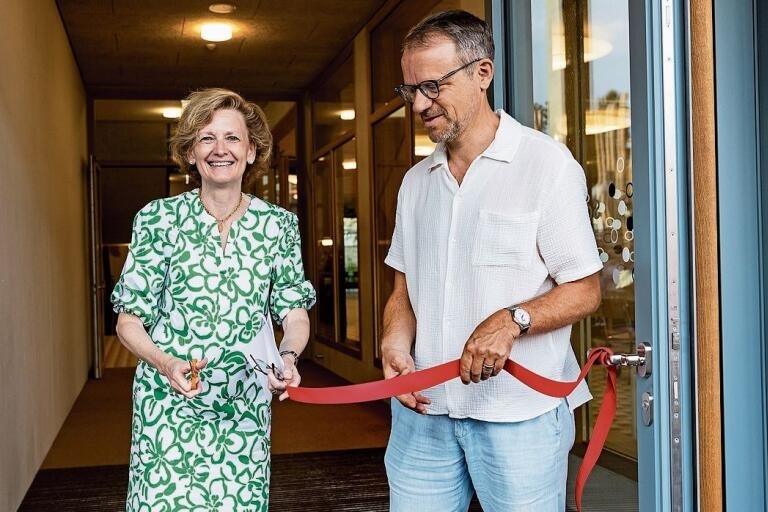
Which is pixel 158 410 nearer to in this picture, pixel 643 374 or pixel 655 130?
pixel 643 374

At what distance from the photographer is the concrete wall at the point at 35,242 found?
4.30 m

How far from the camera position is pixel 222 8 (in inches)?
275

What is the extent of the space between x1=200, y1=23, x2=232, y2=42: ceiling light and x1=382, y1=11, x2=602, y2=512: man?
581cm

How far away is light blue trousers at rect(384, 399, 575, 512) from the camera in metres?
1.86

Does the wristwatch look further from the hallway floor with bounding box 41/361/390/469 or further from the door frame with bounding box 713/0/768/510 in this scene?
the hallway floor with bounding box 41/361/390/469

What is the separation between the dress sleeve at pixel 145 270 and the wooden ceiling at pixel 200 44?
16.3 feet

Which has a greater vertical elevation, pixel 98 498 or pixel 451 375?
pixel 451 375

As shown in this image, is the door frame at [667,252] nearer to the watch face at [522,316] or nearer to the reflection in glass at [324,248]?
the watch face at [522,316]

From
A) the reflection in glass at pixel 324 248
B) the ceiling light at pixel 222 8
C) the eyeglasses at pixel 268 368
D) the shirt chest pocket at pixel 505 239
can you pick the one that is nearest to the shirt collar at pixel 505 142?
the shirt chest pocket at pixel 505 239

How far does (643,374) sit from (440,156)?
2.12ft

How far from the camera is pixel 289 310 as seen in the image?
2312 mm

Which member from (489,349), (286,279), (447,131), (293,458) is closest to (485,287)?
(489,349)

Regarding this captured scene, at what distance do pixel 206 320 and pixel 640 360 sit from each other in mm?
1009

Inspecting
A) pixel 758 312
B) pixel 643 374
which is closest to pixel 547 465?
pixel 643 374
